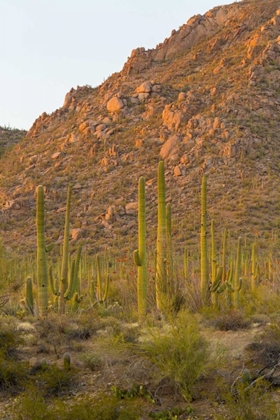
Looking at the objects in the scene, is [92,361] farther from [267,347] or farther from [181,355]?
[267,347]

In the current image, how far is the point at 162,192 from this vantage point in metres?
9.87

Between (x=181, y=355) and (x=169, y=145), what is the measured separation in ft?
102

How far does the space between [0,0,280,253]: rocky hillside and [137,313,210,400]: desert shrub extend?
72.2 ft

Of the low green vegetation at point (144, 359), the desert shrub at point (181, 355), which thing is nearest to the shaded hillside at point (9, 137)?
the low green vegetation at point (144, 359)

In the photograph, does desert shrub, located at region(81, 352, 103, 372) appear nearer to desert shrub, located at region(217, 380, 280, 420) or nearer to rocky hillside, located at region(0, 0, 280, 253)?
desert shrub, located at region(217, 380, 280, 420)

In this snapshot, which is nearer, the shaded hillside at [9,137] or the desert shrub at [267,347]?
the desert shrub at [267,347]

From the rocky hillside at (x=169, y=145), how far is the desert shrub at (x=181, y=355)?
2202 centimetres

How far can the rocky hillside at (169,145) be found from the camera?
31.5m

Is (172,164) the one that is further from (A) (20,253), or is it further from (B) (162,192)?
(B) (162,192)

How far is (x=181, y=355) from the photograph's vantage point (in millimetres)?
5973

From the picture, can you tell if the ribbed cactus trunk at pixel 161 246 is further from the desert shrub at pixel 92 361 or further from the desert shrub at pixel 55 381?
the desert shrub at pixel 55 381

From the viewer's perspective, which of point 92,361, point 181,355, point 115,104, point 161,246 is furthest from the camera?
point 115,104

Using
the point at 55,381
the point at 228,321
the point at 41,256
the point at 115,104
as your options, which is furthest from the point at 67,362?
the point at 115,104

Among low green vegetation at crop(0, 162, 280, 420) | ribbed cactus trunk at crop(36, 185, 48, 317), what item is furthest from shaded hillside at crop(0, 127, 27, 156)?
low green vegetation at crop(0, 162, 280, 420)
